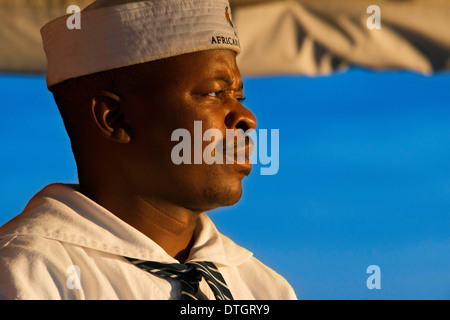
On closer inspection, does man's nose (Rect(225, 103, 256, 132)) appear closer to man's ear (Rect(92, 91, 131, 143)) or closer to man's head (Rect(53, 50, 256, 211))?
man's head (Rect(53, 50, 256, 211))

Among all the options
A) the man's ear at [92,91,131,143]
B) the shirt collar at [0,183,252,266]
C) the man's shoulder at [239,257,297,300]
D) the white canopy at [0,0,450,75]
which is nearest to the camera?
the shirt collar at [0,183,252,266]

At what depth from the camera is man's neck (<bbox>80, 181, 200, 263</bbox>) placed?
5.61ft

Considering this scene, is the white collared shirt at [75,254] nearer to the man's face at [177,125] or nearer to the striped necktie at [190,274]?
the striped necktie at [190,274]

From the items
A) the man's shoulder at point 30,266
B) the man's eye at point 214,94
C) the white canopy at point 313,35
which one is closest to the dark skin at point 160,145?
the man's eye at point 214,94

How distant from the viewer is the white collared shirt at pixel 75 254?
151 cm

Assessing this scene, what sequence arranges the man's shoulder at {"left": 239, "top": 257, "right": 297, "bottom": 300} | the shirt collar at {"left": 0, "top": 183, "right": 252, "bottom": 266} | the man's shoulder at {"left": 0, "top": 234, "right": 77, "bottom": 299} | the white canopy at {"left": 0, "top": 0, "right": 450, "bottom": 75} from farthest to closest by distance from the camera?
the white canopy at {"left": 0, "top": 0, "right": 450, "bottom": 75} < the man's shoulder at {"left": 239, "top": 257, "right": 297, "bottom": 300} < the shirt collar at {"left": 0, "top": 183, "right": 252, "bottom": 266} < the man's shoulder at {"left": 0, "top": 234, "right": 77, "bottom": 299}

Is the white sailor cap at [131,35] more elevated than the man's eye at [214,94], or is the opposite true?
the white sailor cap at [131,35]

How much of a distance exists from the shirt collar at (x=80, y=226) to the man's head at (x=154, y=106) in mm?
73

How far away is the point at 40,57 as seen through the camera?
222 cm

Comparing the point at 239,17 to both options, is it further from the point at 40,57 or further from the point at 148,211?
the point at 148,211

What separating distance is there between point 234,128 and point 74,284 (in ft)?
1.56

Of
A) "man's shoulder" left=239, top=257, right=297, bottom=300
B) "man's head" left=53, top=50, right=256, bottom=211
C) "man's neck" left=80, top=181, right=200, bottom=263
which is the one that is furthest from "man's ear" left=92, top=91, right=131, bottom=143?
"man's shoulder" left=239, top=257, right=297, bottom=300
